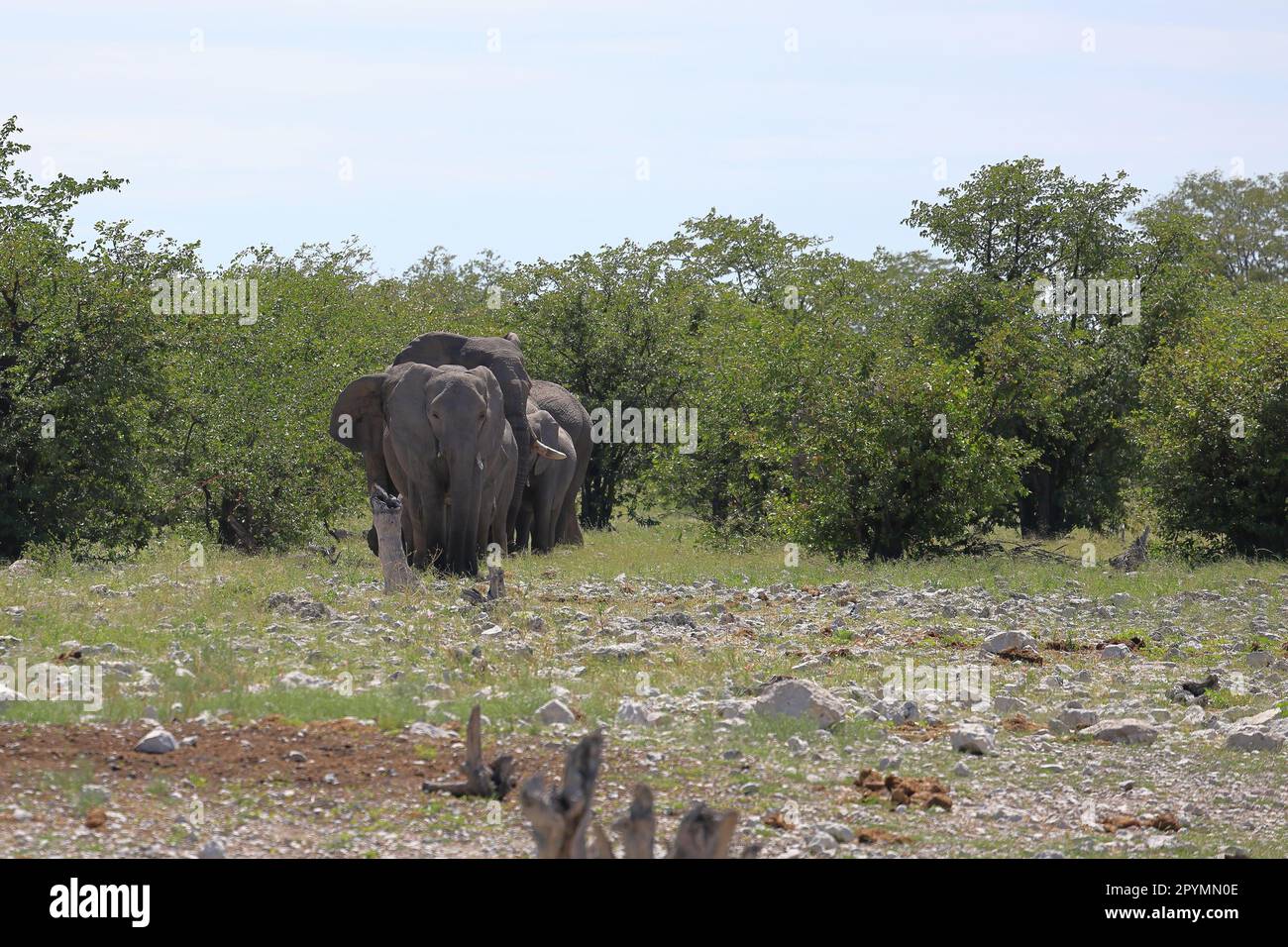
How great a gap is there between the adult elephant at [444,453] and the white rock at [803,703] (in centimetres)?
906

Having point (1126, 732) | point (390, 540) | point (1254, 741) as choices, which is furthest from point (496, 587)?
point (1254, 741)

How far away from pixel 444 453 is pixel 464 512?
84cm

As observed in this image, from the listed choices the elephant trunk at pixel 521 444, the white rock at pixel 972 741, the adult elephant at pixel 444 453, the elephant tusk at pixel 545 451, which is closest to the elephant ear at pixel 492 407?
the adult elephant at pixel 444 453

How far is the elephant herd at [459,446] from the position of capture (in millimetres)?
20188

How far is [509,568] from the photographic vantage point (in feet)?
72.1

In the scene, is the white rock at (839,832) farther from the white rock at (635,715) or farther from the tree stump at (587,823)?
the white rock at (635,715)

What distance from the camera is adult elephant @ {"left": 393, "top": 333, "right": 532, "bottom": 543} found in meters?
24.2

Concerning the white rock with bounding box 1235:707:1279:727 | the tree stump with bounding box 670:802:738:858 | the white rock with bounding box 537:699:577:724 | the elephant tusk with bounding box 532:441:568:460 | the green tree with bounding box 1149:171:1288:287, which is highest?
the green tree with bounding box 1149:171:1288:287

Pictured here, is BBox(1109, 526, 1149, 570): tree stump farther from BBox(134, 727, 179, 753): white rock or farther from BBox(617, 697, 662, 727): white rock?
BBox(134, 727, 179, 753): white rock

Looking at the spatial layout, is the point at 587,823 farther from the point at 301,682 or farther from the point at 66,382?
the point at 66,382

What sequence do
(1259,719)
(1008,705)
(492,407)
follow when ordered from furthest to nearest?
(492,407) < (1008,705) < (1259,719)

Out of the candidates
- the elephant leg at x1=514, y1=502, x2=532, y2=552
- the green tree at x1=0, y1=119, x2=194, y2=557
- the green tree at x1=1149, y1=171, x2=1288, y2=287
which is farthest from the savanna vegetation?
the green tree at x1=1149, y1=171, x2=1288, y2=287

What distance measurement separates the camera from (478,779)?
883cm

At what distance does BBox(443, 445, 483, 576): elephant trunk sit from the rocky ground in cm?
206
